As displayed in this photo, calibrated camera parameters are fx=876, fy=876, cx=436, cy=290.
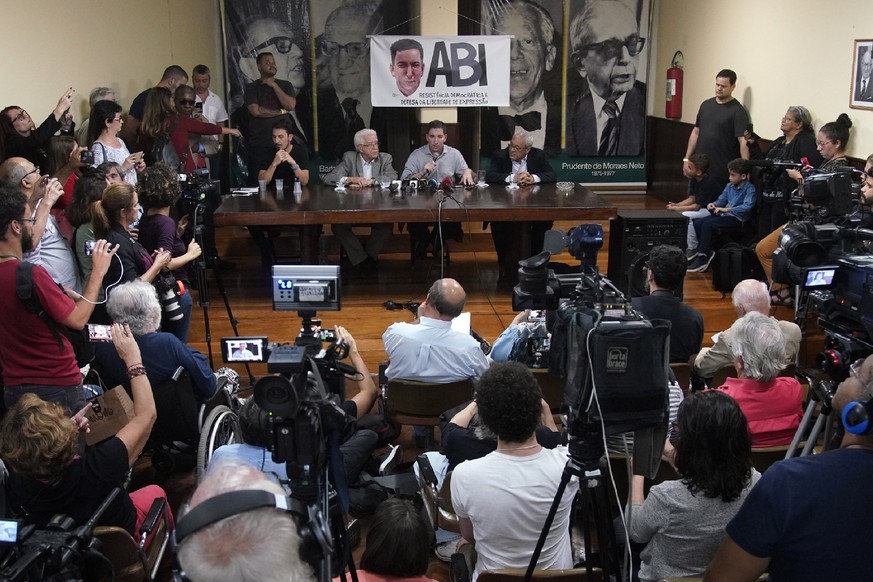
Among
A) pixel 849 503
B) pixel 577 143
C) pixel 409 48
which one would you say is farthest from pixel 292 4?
pixel 849 503

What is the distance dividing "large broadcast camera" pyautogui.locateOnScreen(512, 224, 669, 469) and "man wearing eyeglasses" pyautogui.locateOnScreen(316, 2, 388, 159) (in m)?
8.19

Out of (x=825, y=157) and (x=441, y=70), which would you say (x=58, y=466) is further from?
(x=441, y=70)

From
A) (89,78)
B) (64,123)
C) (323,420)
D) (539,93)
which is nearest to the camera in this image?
(323,420)

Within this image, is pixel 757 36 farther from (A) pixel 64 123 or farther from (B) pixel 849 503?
(B) pixel 849 503

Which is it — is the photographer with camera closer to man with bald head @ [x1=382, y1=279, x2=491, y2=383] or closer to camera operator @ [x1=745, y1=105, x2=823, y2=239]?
man with bald head @ [x1=382, y1=279, x2=491, y2=383]

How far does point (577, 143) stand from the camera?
10.8 meters

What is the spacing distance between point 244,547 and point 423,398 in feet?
7.85

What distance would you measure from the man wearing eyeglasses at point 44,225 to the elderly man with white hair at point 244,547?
118 inches

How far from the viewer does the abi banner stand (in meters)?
8.12

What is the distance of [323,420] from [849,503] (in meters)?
1.13

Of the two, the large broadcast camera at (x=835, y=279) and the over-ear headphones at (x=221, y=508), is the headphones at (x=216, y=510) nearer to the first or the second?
the over-ear headphones at (x=221, y=508)

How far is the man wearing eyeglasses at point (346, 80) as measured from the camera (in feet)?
33.6

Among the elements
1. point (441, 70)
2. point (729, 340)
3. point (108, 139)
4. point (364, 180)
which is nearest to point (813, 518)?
point (729, 340)

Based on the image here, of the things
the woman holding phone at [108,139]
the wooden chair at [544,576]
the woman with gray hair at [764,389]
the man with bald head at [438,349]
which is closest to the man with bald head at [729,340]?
the woman with gray hair at [764,389]
